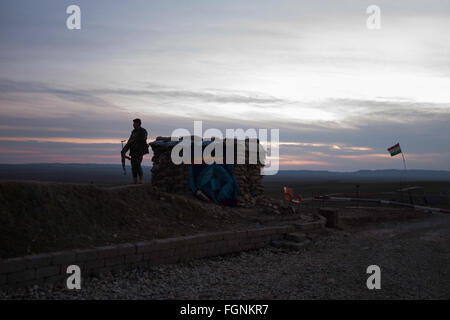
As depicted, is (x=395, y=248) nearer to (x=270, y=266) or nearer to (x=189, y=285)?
(x=270, y=266)

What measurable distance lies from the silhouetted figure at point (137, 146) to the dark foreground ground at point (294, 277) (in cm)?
485

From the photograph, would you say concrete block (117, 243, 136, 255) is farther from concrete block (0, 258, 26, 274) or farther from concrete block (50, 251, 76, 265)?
concrete block (0, 258, 26, 274)

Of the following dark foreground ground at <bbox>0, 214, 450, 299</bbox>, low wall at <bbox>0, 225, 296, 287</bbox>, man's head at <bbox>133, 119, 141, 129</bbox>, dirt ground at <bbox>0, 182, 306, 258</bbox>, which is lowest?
dark foreground ground at <bbox>0, 214, 450, 299</bbox>

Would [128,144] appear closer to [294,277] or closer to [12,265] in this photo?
[12,265]

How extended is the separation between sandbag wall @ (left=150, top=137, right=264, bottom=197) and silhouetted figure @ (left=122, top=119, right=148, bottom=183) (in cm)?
311

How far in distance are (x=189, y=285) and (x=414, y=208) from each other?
1661cm

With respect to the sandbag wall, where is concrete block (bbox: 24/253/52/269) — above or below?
below

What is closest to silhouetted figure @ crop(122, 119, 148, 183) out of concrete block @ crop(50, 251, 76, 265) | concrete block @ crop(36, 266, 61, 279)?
concrete block @ crop(50, 251, 76, 265)

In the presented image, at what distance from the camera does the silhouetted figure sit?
13.0 meters

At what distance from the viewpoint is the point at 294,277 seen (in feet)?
27.0

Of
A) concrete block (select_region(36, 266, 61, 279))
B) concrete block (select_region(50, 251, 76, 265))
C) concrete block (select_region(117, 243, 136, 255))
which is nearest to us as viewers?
concrete block (select_region(36, 266, 61, 279))

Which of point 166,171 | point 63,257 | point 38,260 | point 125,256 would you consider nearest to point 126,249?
point 125,256

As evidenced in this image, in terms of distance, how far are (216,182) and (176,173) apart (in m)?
1.95
